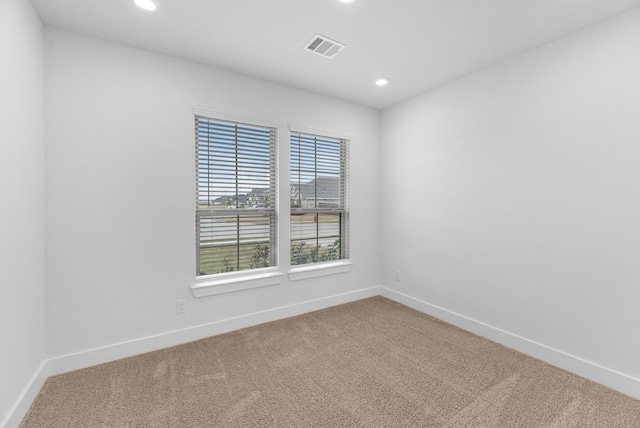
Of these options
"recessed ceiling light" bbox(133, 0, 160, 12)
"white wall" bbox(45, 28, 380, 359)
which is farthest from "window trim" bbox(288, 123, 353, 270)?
"recessed ceiling light" bbox(133, 0, 160, 12)

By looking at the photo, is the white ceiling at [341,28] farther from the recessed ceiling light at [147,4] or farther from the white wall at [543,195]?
the white wall at [543,195]

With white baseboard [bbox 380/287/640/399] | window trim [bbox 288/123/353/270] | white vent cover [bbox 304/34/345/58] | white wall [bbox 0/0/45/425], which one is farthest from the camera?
window trim [bbox 288/123/353/270]

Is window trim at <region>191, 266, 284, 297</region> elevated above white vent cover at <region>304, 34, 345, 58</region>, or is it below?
below

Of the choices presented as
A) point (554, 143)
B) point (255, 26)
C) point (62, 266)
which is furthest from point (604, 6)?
point (62, 266)

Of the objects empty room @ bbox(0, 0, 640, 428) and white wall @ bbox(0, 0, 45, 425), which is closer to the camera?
white wall @ bbox(0, 0, 45, 425)

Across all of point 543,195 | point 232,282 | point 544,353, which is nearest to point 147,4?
point 232,282

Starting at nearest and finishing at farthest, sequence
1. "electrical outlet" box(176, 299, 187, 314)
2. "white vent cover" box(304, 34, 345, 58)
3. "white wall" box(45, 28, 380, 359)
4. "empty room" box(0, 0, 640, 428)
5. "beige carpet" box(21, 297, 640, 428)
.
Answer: "beige carpet" box(21, 297, 640, 428) < "empty room" box(0, 0, 640, 428) < "white wall" box(45, 28, 380, 359) < "white vent cover" box(304, 34, 345, 58) < "electrical outlet" box(176, 299, 187, 314)

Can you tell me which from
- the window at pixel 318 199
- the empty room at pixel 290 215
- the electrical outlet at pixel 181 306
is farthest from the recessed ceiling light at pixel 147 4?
the electrical outlet at pixel 181 306

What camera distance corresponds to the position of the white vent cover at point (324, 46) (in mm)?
2328

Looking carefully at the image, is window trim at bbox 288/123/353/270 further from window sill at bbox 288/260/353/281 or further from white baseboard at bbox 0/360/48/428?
white baseboard at bbox 0/360/48/428

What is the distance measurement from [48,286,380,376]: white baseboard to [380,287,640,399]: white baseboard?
123 cm

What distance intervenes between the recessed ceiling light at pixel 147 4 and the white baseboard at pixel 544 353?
380cm

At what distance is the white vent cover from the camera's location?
2328 millimetres

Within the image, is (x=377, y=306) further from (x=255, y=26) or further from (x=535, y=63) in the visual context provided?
(x=255, y=26)
